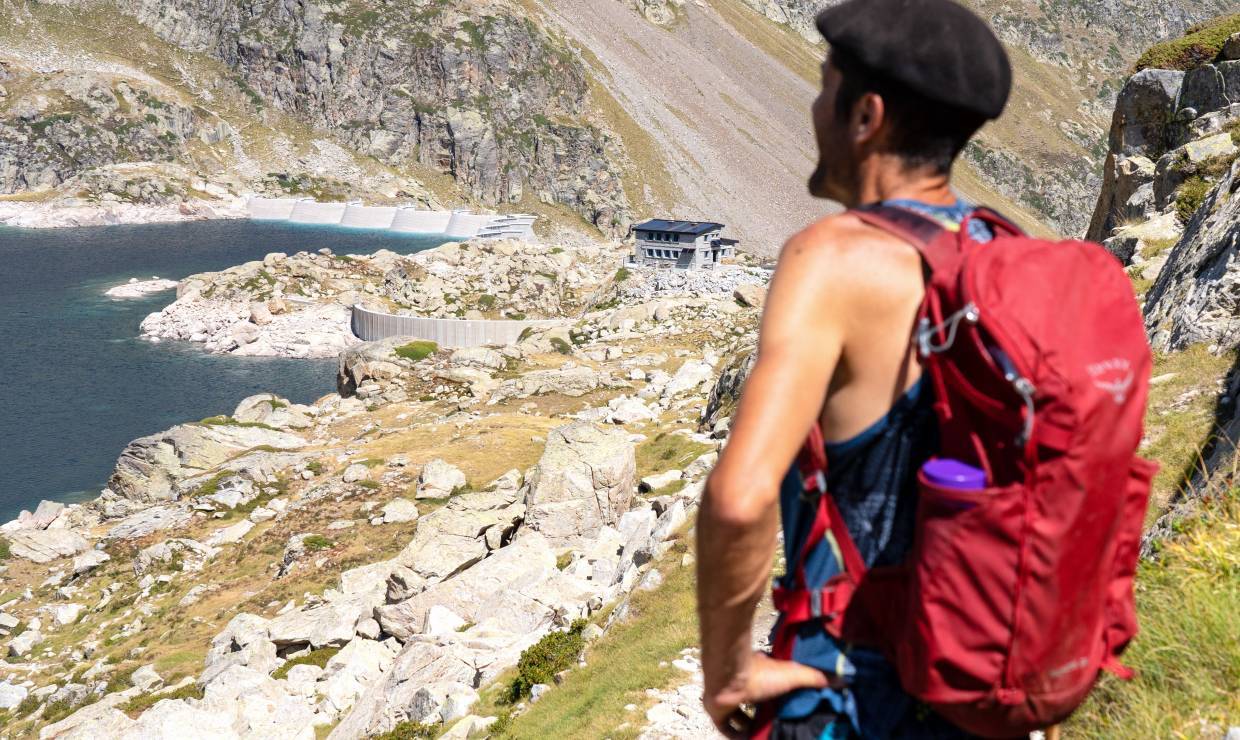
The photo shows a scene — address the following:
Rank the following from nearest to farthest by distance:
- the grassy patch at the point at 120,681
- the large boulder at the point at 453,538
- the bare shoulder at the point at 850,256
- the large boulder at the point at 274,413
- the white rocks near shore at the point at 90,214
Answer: the bare shoulder at the point at 850,256 < the large boulder at the point at 453,538 < the grassy patch at the point at 120,681 < the large boulder at the point at 274,413 < the white rocks near shore at the point at 90,214

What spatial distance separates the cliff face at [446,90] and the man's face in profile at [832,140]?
177m

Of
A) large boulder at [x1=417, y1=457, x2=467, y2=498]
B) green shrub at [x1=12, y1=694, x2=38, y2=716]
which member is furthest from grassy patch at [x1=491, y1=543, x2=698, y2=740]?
large boulder at [x1=417, y1=457, x2=467, y2=498]

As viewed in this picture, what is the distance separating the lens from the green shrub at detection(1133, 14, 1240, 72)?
2798 cm

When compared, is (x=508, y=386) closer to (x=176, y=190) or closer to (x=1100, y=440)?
(x=1100, y=440)

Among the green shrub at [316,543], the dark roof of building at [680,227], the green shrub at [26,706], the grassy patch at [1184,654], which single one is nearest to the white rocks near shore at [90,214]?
the dark roof of building at [680,227]

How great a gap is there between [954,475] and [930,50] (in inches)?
51.2

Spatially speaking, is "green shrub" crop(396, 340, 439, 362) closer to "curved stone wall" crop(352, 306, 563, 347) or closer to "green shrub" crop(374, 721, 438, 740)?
"curved stone wall" crop(352, 306, 563, 347)

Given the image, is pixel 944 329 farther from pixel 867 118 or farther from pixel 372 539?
pixel 372 539

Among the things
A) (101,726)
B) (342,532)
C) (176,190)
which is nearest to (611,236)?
(176,190)

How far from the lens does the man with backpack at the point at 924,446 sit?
262cm

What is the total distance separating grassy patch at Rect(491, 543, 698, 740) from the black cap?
9104 millimetres

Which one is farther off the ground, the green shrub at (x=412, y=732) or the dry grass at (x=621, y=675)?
the dry grass at (x=621, y=675)

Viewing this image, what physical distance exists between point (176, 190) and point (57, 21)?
62334 millimetres

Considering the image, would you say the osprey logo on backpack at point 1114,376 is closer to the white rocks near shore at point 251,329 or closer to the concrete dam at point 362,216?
the white rocks near shore at point 251,329
